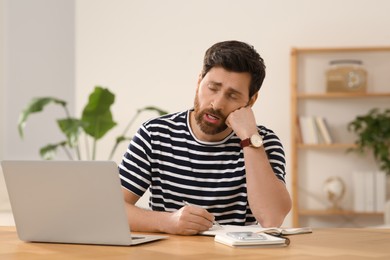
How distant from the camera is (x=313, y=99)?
546cm

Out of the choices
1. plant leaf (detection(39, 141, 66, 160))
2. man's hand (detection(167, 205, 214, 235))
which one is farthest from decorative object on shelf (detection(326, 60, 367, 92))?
man's hand (detection(167, 205, 214, 235))

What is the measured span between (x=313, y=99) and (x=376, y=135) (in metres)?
0.55

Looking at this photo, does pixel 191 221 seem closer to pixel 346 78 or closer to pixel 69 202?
pixel 69 202

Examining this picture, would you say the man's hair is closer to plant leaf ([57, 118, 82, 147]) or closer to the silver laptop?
the silver laptop

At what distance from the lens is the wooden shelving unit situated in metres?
5.30

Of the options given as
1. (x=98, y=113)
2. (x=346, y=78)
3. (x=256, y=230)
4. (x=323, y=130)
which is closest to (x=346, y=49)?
(x=346, y=78)

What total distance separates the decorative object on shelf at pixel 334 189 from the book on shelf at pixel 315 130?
28 centimetres

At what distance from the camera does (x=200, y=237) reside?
180 centimetres

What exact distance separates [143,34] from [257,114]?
107cm

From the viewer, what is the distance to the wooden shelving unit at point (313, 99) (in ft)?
17.4

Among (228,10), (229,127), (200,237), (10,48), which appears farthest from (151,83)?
(200,237)

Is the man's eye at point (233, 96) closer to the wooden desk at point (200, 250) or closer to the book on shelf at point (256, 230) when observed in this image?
the book on shelf at point (256, 230)

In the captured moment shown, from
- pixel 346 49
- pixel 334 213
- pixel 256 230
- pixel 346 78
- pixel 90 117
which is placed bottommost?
pixel 334 213

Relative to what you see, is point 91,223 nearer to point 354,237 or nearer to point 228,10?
point 354,237
